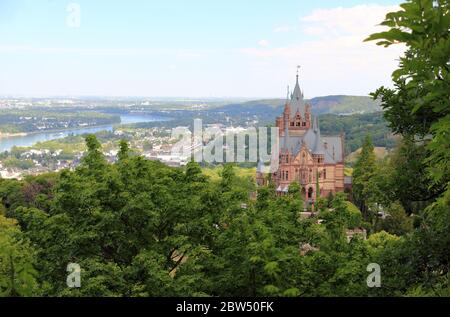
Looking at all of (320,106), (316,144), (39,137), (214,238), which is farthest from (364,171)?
(320,106)

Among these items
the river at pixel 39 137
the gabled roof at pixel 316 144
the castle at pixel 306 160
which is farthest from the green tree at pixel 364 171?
the river at pixel 39 137

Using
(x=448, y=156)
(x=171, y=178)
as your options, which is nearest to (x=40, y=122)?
(x=171, y=178)

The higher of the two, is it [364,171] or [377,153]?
[364,171]

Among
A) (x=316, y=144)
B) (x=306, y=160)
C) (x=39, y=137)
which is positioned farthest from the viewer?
(x=39, y=137)

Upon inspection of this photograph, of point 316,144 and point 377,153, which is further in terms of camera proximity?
point 377,153

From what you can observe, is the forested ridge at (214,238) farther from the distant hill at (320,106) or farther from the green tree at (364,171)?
the distant hill at (320,106)

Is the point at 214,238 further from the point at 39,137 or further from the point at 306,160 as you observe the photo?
the point at 39,137

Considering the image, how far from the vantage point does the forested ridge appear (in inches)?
305

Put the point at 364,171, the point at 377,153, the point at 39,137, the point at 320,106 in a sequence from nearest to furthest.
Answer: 1. the point at 364,171
2. the point at 377,153
3. the point at 39,137
4. the point at 320,106

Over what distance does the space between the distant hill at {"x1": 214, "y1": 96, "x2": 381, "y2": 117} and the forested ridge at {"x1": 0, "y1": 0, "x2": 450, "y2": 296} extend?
124886 mm

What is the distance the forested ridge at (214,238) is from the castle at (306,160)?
113ft

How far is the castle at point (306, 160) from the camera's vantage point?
154ft

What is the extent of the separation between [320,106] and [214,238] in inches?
6414

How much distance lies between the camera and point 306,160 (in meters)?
47.3
